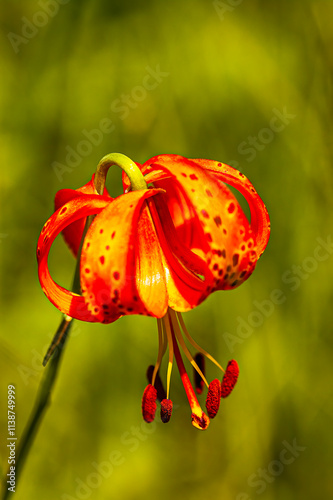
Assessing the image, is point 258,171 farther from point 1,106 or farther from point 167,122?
point 1,106

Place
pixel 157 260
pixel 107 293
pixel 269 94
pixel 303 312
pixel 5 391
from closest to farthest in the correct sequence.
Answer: pixel 107 293 < pixel 157 260 < pixel 5 391 < pixel 303 312 < pixel 269 94

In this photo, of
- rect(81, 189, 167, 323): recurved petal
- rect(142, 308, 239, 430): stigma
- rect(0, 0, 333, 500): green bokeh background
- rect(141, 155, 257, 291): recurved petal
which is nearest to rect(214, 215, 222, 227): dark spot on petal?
rect(141, 155, 257, 291): recurved petal

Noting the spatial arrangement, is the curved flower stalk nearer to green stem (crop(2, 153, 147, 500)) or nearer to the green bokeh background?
green stem (crop(2, 153, 147, 500))

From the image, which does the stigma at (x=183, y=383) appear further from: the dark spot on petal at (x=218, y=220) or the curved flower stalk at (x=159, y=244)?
the dark spot on petal at (x=218, y=220)

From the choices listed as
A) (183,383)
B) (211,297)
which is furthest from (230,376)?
(211,297)

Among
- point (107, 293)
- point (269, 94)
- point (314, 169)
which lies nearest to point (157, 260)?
point (107, 293)

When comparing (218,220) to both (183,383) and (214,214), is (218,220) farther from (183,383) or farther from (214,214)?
(183,383)
